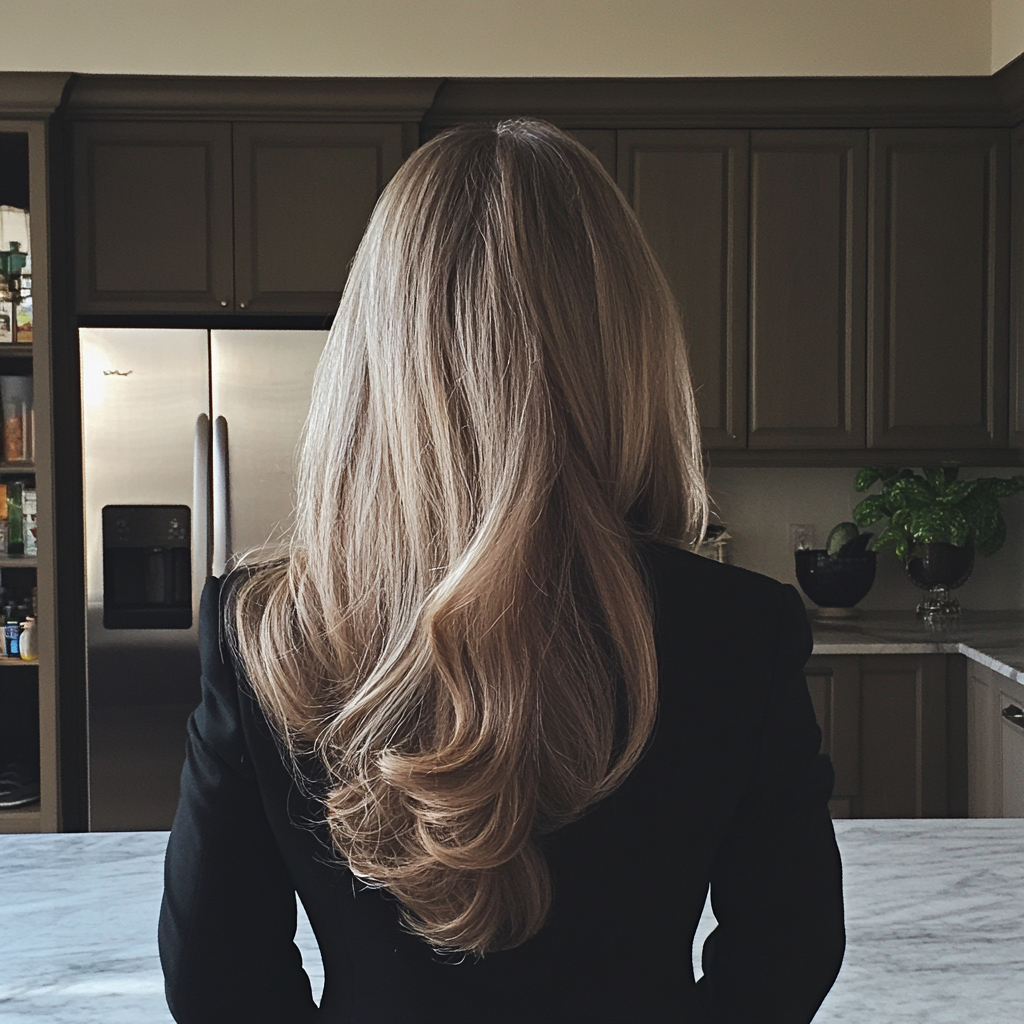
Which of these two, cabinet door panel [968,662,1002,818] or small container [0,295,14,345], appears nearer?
cabinet door panel [968,662,1002,818]

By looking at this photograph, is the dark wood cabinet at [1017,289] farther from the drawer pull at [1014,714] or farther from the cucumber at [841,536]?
the drawer pull at [1014,714]

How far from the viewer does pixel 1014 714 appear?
2.57 m

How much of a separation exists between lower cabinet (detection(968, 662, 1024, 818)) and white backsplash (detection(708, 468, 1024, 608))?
0.70 metres

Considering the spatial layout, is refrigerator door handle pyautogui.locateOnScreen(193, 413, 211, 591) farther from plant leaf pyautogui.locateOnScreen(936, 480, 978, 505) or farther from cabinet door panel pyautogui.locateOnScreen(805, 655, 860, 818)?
plant leaf pyautogui.locateOnScreen(936, 480, 978, 505)

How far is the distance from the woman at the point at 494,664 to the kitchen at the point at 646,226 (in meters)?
2.50

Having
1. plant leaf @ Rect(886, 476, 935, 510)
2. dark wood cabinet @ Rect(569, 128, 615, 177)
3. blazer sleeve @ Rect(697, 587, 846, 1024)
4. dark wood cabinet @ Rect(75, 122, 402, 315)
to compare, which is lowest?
blazer sleeve @ Rect(697, 587, 846, 1024)

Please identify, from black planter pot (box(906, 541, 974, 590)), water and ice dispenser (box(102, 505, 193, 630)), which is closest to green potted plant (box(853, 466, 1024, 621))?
black planter pot (box(906, 541, 974, 590))

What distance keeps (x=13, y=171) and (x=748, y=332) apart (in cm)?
237

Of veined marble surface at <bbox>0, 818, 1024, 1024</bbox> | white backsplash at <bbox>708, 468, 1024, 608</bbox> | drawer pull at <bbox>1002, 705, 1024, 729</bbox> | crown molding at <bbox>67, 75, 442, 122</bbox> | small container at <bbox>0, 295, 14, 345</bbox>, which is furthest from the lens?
white backsplash at <bbox>708, 468, 1024, 608</bbox>

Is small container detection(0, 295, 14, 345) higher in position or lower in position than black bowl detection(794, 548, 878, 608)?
higher

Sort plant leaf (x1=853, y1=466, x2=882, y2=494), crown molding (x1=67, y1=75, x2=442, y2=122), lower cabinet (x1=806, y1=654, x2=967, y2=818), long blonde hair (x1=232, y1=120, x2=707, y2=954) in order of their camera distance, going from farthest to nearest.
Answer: plant leaf (x1=853, y1=466, x2=882, y2=494) < crown molding (x1=67, y1=75, x2=442, y2=122) < lower cabinet (x1=806, y1=654, x2=967, y2=818) < long blonde hair (x1=232, y1=120, x2=707, y2=954)

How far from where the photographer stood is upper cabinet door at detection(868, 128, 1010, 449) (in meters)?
3.18

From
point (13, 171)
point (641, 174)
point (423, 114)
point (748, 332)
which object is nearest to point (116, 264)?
point (13, 171)

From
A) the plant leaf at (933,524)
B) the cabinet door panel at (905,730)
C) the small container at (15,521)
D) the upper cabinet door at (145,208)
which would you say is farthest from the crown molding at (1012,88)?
the small container at (15,521)
